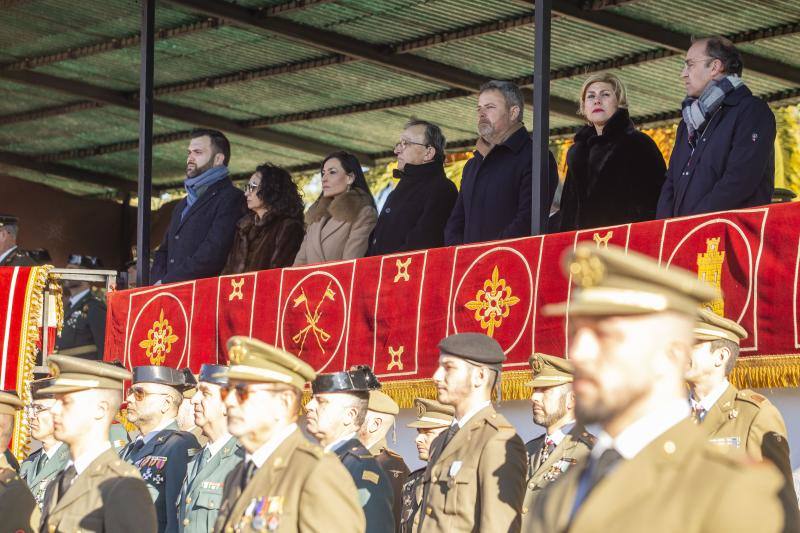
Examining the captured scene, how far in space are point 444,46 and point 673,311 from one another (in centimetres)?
803

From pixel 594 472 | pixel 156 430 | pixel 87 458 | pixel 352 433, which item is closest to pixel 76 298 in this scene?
pixel 156 430

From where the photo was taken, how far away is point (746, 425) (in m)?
5.24

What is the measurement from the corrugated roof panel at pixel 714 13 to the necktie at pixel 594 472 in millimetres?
→ 6927

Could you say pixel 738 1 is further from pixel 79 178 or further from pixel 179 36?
pixel 79 178

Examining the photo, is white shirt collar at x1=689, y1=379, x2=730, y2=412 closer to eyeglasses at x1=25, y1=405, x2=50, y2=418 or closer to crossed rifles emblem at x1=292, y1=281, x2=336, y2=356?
crossed rifles emblem at x1=292, y1=281, x2=336, y2=356

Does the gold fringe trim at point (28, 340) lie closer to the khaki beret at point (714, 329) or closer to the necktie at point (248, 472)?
the necktie at point (248, 472)

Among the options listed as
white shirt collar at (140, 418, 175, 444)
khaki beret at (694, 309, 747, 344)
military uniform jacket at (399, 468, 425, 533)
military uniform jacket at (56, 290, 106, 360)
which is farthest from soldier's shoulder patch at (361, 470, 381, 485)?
military uniform jacket at (56, 290, 106, 360)

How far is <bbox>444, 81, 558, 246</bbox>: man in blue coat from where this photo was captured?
26.5ft

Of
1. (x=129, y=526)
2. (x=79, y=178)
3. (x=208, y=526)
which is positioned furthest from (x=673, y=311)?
(x=79, y=178)

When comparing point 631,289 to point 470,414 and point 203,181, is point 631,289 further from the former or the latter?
point 203,181

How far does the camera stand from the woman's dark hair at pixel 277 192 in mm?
9484

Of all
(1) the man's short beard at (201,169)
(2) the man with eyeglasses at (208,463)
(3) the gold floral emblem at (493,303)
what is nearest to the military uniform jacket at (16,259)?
(1) the man's short beard at (201,169)

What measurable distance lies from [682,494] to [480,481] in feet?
9.56

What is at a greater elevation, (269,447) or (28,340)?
(28,340)
